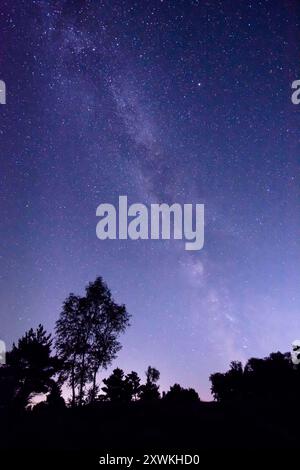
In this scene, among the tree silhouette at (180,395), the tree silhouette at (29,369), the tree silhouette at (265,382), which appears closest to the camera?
the tree silhouette at (29,369)

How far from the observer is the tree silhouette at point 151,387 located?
63169 mm

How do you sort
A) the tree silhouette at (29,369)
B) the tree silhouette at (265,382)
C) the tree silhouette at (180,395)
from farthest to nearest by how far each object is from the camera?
the tree silhouette at (180,395) < the tree silhouette at (265,382) < the tree silhouette at (29,369)

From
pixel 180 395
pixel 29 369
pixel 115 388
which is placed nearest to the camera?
pixel 29 369

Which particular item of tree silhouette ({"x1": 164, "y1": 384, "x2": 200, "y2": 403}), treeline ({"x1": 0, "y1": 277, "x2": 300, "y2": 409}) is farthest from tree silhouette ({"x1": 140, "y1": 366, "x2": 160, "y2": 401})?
treeline ({"x1": 0, "y1": 277, "x2": 300, "y2": 409})

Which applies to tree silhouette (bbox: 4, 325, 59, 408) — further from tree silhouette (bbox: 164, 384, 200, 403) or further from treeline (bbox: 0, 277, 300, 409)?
tree silhouette (bbox: 164, 384, 200, 403)

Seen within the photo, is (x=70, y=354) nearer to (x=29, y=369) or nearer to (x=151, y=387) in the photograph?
(x=29, y=369)

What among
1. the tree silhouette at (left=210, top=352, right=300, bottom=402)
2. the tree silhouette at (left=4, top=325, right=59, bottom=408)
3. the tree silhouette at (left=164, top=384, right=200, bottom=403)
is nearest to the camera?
the tree silhouette at (left=4, top=325, right=59, bottom=408)

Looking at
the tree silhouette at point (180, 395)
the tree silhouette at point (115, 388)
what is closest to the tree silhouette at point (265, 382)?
the tree silhouette at point (180, 395)

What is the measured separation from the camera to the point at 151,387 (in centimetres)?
7144

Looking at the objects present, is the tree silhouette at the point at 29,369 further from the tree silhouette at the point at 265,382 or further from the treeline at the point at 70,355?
the tree silhouette at the point at 265,382

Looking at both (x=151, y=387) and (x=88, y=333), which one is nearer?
(x=88, y=333)

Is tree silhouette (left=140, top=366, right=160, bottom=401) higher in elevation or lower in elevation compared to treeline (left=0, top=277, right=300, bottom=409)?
lower

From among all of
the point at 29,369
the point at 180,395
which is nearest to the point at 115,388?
the point at 180,395

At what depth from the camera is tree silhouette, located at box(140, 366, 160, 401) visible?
6317 centimetres
